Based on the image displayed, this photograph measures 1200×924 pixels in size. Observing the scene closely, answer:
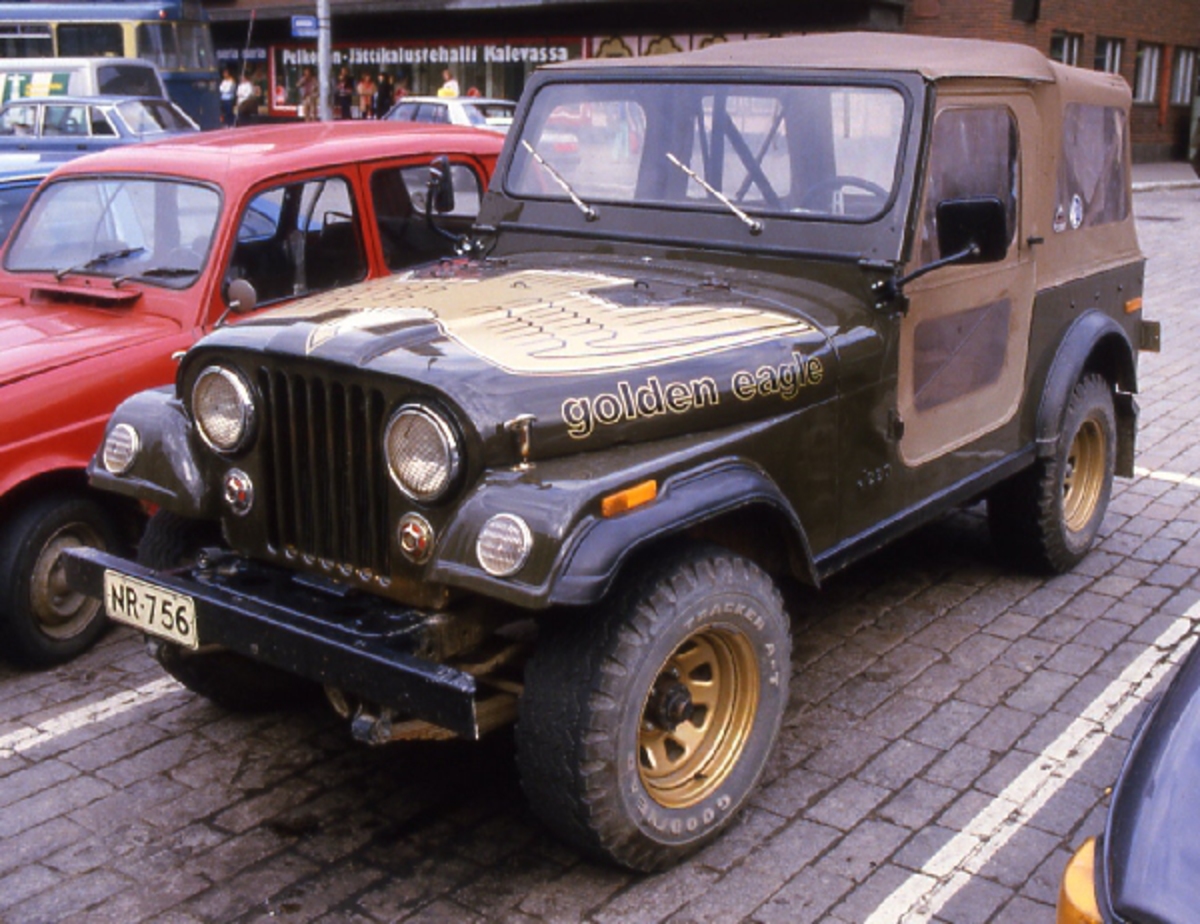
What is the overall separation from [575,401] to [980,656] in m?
2.28

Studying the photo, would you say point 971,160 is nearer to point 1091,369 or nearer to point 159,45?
point 1091,369

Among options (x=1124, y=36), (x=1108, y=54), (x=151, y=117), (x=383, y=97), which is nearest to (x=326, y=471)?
(x=151, y=117)

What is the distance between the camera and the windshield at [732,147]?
4.30m

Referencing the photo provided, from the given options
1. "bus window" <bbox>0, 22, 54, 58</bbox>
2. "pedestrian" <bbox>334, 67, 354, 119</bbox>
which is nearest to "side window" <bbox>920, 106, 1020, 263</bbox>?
"bus window" <bbox>0, 22, 54, 58</bbox>

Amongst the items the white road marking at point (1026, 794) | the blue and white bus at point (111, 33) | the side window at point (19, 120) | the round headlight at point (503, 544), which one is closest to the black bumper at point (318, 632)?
the round headlight at point (503, 544)

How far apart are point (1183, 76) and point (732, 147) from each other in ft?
103

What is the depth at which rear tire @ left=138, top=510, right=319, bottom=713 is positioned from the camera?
4.05 metres

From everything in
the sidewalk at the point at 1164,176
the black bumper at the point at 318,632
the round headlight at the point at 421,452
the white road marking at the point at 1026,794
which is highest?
the round headlight at the point at 421,452

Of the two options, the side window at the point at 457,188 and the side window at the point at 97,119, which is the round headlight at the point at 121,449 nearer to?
the side window at the point at 457,188

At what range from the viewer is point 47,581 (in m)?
4.73

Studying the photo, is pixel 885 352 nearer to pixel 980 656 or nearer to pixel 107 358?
pixel 980 656

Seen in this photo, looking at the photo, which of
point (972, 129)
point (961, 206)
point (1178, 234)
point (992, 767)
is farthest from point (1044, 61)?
point (1178, 234)

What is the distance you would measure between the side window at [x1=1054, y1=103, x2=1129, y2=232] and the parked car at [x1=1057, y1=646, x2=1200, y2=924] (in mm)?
3115

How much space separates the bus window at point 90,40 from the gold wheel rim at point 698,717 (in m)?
22.0
